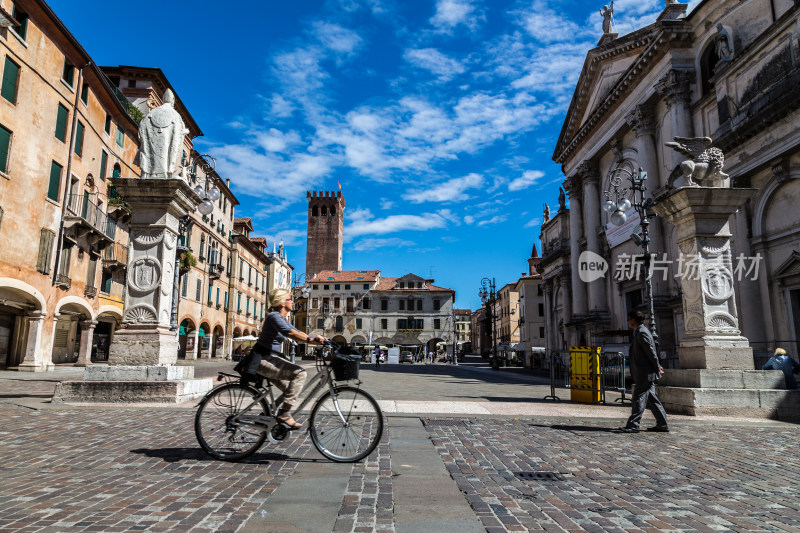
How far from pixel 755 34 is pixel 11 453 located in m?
24.6

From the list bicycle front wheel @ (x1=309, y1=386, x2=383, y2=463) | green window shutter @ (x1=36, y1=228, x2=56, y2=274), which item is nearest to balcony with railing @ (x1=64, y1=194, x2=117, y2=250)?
green window shutter @ (x1=36, y1=228, x2=56, y2=274)

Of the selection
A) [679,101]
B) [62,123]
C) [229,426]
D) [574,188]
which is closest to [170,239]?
[229,426]

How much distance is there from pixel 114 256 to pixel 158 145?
21.9 m

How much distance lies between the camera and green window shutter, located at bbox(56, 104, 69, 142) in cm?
2127

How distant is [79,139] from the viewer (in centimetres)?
2316

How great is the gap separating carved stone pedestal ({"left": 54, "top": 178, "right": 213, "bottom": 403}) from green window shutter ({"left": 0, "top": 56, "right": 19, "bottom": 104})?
13.9m

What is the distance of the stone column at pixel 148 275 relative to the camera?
8500 mm

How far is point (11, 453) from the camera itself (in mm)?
4824

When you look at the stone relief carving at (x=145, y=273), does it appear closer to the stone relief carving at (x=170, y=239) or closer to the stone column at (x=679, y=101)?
the stone relief carving at (x=170, y=239)

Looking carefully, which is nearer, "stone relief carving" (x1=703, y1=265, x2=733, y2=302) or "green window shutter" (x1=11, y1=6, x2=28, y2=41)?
"stone relief carving" (x1=703, y1=265, x2=733, y2=302)

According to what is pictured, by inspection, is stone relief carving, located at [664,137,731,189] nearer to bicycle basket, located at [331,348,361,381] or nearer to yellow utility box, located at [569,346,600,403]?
yellow utility box, located at [569,346,600,403]

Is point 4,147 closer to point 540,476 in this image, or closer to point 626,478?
point 540,476

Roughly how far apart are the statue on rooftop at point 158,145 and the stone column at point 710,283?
925 centimetres

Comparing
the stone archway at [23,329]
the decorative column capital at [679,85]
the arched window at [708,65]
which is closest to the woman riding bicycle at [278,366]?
the stone archway at [23,329]
